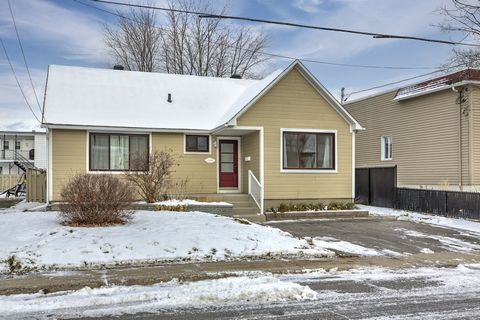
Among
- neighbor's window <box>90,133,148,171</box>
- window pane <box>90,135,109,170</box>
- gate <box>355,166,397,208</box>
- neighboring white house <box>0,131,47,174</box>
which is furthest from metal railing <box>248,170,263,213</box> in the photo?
neighboring white house <box>0,131,47,174</box>

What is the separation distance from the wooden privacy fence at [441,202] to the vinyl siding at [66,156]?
14.0 m

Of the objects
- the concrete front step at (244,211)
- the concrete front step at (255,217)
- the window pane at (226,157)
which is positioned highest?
the window pane at (226,157)

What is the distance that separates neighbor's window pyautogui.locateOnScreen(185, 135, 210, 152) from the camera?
18.8 meters

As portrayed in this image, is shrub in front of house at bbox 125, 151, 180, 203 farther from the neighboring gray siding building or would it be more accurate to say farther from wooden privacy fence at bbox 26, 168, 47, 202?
the neighboring gray siding building

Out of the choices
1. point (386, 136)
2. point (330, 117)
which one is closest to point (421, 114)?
point (386, 136)

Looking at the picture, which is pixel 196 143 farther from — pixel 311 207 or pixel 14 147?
pixel 14 147

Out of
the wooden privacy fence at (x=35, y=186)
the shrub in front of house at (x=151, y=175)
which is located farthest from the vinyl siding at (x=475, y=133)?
the wooden privacy fence at (x=35, y=186)

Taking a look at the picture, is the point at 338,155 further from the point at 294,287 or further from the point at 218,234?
the point at 294,287

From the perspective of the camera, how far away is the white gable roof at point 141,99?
58.2ft

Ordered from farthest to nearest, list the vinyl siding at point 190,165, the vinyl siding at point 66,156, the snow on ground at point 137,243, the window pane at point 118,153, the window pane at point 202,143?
the window pane at point 202,143
the vinyl siding at point 190,165
the window pane at point 118,153
the vinyl siding at point 66,156
the snow on ground at point 137,243

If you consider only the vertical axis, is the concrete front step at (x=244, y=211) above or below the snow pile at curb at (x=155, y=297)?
above

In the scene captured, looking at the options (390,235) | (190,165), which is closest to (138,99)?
(190,165)

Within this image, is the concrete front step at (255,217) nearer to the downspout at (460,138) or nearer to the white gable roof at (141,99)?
the white gable roof at (141,99)

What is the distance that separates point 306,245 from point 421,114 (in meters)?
14.1
